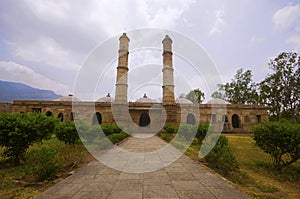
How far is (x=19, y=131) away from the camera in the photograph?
4480 mm

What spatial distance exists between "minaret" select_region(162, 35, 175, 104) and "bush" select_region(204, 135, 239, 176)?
12201 mm

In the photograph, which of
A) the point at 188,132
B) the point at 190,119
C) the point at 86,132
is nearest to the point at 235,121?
the point at 190,119

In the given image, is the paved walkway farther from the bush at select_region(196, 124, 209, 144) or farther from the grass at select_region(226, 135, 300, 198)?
the bush at select_region(196, 124, 209, 144)

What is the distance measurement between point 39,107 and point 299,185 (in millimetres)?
22282

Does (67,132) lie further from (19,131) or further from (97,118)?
(97,118)

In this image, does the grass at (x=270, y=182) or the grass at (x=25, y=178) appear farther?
the grass at (x=270, y=182)

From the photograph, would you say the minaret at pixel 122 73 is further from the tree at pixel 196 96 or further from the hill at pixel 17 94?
the hill at pixel 17 94

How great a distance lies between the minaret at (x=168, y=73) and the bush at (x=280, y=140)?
1190 centimetres

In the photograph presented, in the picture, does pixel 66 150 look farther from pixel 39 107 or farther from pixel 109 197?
pixel 39 107

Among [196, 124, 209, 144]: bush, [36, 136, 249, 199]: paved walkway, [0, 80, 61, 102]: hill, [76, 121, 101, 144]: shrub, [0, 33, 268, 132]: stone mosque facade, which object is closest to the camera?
[36, 136, 249, 199]: paved walkway

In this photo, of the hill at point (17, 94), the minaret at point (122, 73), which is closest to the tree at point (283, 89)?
the minaret at point (122, 73)

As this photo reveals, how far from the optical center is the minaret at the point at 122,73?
16866 mm

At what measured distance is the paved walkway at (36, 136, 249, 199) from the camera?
2873 millimetres

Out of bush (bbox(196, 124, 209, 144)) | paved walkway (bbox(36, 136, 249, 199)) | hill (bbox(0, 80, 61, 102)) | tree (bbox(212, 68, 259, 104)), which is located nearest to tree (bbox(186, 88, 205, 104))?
tree (bbox(212, 68, 259, 104))
